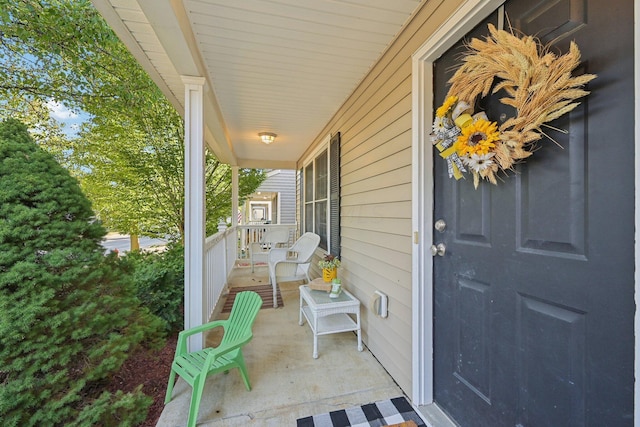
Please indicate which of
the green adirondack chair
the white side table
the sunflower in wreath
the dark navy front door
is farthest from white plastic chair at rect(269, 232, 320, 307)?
the sunflower in wreath

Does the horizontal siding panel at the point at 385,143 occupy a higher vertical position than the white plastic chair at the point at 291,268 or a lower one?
higher

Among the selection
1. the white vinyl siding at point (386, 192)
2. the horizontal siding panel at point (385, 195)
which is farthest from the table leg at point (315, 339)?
the horizontal siding panel at point (385, 195)

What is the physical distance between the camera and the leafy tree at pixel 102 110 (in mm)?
2744

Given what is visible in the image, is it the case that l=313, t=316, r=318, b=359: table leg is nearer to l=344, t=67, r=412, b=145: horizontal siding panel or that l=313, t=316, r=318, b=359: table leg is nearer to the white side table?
the white side table

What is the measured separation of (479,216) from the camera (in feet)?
4.17

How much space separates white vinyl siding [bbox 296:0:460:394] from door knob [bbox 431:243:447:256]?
17 cm

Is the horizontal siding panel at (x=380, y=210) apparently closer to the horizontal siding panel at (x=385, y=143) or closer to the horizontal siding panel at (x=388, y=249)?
the horizontal siding panel at (x=388, y=249)

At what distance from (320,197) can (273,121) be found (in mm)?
1319

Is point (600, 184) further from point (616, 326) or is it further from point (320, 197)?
point (320, 197)

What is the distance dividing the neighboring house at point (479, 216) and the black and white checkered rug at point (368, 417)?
0.41ft

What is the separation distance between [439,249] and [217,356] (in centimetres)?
143

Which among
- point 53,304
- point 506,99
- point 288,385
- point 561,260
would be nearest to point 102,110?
point 53,304

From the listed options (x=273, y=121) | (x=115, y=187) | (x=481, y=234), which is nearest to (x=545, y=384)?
(x=481, y=234)

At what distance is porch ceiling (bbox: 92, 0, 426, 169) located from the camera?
1.53 metres
